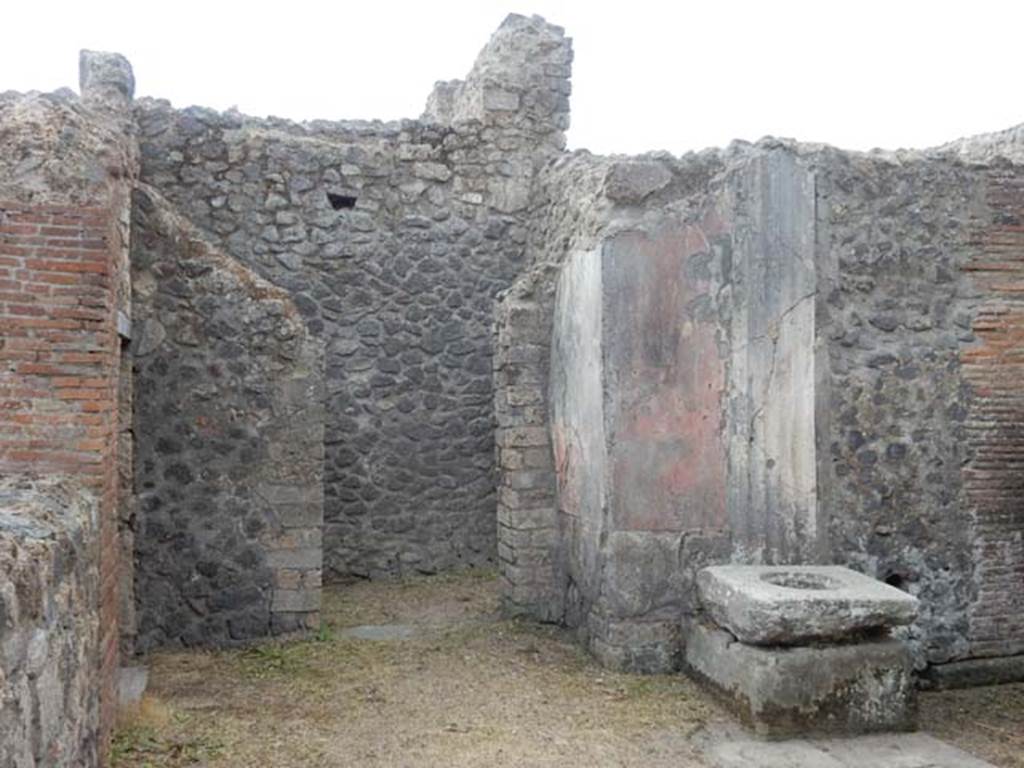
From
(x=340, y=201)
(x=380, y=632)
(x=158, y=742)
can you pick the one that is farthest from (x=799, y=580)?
(x=340, y=201)

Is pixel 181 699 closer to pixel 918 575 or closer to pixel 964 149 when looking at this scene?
pixel 918 575

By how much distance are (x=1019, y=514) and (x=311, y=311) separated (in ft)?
19.4

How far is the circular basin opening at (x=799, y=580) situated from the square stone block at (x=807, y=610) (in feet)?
0.11

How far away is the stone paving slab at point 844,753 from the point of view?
4750mm

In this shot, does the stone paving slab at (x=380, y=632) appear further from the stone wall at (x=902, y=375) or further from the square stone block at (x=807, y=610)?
the stone wall at (x=902, y=375)

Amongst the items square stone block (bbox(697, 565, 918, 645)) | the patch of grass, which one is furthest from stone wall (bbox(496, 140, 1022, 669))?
the patch of grass

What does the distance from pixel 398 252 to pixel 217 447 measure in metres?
3.34

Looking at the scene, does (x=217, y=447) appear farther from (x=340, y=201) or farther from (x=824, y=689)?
(x=824, y=689)

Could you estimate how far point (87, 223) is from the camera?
4.57 meters

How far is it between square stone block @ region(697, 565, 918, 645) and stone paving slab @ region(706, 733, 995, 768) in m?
0.51

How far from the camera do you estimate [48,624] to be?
3.17m

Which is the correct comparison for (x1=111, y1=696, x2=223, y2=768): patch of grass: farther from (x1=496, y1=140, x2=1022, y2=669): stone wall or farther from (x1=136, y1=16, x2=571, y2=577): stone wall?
(x1=136, y1=16, x2=571, y2=577): stone wall

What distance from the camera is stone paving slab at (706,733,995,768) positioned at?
475 cm

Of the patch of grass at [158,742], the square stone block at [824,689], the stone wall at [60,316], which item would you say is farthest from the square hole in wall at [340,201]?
the square stone block at [824,689]
